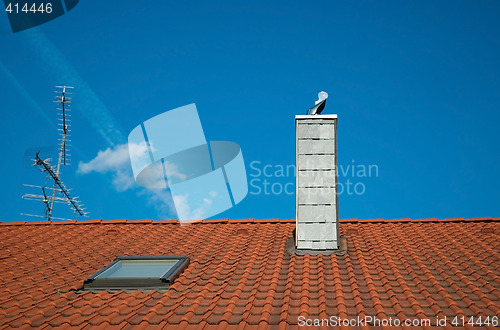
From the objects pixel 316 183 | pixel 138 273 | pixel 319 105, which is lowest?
pixel 138 273

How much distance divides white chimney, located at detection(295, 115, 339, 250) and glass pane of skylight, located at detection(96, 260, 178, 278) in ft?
8.08

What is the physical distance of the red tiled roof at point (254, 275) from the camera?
5.31 m

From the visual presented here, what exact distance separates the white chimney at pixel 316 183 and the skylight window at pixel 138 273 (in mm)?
2301

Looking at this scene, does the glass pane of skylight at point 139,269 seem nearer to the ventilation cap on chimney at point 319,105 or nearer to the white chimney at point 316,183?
the white chimney at point 316,183

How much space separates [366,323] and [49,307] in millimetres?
4118

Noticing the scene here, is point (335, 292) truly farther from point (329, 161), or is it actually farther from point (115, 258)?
point (115, 258)

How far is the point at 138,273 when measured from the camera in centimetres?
700

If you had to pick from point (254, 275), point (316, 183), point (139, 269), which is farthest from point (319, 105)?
point (139, 269)

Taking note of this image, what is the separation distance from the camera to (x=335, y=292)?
600 cm

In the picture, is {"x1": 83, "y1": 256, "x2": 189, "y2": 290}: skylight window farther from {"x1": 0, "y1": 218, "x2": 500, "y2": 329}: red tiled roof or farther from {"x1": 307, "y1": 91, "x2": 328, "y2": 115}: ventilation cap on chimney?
{"x1": 307, "y1": 91, "x2": 328, "y2": 115}: ventilation cap on chimney

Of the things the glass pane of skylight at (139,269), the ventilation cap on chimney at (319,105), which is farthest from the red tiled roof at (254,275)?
the ventilation cap on chimney at (319,105)

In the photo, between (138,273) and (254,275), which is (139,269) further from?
(254,275)

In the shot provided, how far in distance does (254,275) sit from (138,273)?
1924mm

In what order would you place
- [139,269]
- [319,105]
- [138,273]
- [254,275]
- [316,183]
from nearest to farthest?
[254,275] < [138,273] < [139,269] < [316,183] < [319,105]
